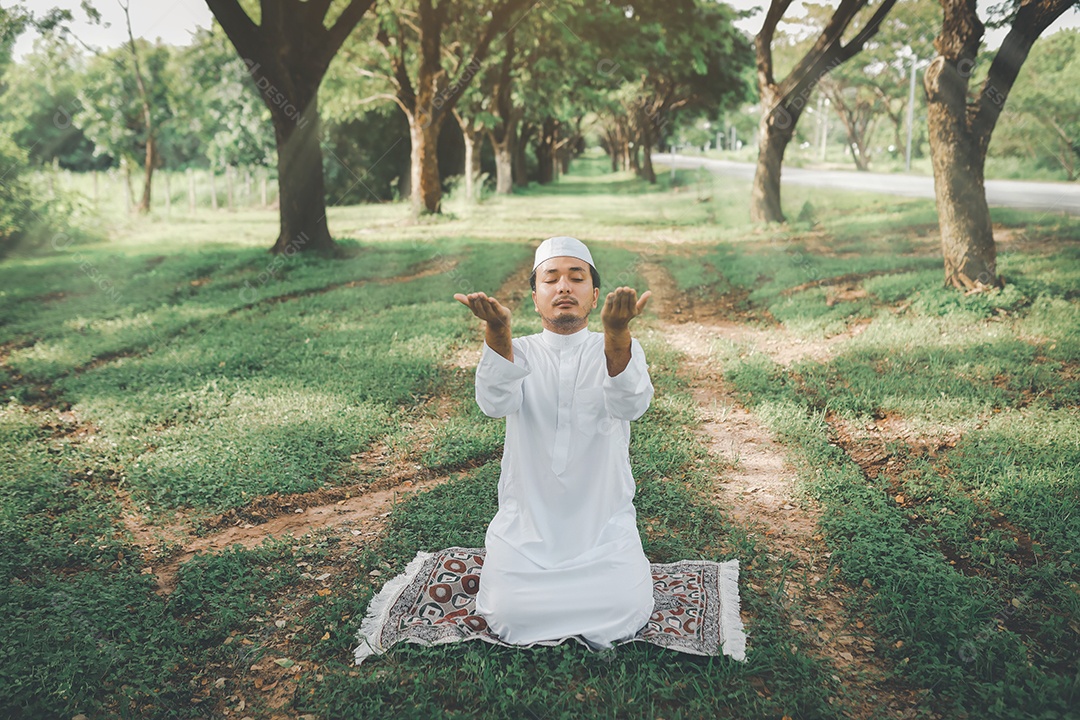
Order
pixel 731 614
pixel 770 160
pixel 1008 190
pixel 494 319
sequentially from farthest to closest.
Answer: pixel 1008 190 → pixel 770 160 → pixel 731 614 → pixel 494 319

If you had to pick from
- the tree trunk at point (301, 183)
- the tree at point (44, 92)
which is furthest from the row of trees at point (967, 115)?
the tree at point (44, 92)

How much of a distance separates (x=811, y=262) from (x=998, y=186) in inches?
421

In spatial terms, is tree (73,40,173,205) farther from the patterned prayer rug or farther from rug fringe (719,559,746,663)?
rug fringe (719,559,746,663)

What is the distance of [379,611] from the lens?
12.7 ft

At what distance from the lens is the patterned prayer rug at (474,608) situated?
11.7 ft

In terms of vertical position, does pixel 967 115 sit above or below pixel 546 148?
below

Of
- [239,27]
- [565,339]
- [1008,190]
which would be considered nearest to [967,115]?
Answer: [565,339]

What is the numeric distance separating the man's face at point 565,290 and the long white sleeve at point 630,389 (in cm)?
34

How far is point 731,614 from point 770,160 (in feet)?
48.5

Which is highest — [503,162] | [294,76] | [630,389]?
[503,162]

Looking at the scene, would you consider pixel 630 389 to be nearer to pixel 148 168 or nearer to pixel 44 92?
pixel 148 168

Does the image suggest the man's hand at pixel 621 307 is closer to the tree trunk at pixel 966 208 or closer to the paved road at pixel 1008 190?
the tree trunk at pixel 966 208

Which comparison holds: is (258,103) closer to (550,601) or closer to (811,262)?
(811,262)

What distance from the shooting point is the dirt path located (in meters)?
3.41
